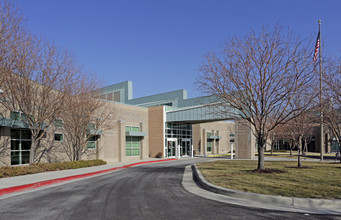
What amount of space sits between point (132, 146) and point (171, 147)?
7.73 metres

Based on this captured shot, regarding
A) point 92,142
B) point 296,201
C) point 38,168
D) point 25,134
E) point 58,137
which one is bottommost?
point 38,168

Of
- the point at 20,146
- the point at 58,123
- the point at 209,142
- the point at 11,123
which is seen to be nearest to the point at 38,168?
the point at 11,123

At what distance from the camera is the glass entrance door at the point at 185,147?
44984mm

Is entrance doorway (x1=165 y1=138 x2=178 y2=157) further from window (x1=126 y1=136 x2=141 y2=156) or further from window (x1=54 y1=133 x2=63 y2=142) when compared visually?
window (x1=54 y1=133 x2=63 y2=142)

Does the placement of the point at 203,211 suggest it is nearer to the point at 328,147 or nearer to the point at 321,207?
the point at 321,207

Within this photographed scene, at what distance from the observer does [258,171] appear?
1583 cm

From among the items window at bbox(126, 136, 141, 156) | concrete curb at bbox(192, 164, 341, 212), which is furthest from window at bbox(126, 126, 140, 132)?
concrete curb at bbox(192, 164, 341, 212)

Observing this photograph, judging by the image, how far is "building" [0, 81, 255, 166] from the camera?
20.5 meters

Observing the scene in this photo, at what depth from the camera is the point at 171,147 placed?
42.1 metres

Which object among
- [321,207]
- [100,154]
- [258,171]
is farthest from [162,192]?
[100,154]

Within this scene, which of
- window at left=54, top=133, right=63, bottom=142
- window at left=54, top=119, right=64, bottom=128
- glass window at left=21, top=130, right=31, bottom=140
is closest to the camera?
glass window at left=21, top=130, right=31, bottom=140

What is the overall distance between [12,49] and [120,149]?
19.8 m

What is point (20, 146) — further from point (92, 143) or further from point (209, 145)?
point (209, 145)

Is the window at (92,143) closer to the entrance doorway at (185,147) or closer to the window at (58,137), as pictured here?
the window at (58,137)
